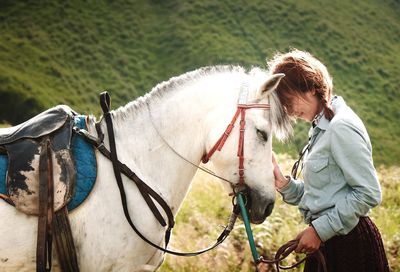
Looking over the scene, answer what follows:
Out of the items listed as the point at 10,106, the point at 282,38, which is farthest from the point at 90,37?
the point at 282,38

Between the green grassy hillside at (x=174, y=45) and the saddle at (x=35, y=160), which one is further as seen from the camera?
the green grassy hillside at (x=174, y=45)

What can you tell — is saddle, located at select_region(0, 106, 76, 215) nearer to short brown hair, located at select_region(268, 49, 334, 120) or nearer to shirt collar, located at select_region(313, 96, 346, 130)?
short brown hair, located at select_region(268, 49, 334, 120)

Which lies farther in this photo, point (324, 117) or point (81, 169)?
point (324, 117)

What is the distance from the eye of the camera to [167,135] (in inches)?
123

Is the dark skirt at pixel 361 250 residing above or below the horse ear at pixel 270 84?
below

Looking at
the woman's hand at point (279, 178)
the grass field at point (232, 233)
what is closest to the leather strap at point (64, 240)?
the woman's hand at point (279, 178)

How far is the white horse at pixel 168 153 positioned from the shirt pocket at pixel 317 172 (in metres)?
0.31

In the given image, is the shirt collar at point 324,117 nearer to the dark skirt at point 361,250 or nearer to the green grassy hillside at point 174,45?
the dark skirt at point 361,250

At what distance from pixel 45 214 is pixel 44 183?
0.22 metres

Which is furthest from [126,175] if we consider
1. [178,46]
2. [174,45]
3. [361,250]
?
[174,45]

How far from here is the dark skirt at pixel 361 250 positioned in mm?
2938

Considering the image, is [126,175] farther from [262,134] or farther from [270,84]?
[270,84]

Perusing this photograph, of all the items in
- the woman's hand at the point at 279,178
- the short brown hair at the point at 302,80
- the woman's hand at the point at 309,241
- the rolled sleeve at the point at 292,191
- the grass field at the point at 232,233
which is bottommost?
the grass field at the point at 232,233

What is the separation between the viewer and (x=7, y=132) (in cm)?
296
